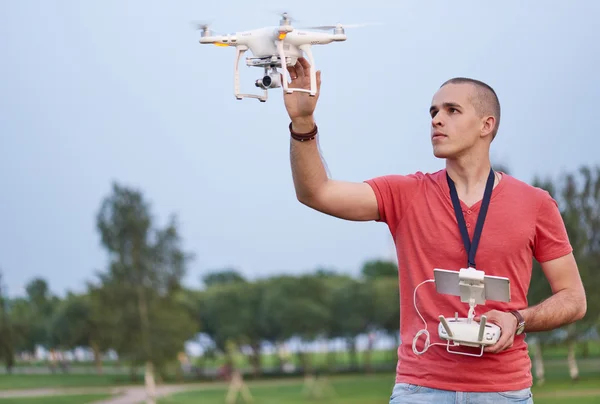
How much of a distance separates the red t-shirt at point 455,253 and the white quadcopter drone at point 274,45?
2.59 feet

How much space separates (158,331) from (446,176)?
166 ft

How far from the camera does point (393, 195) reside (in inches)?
179

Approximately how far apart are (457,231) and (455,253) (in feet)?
0.32

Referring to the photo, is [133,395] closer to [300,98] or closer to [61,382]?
[61,382]

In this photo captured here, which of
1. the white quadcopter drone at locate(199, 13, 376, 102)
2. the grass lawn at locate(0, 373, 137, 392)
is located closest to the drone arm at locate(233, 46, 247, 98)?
the white quadcopter drone at locate(199, 13, 376, 102)

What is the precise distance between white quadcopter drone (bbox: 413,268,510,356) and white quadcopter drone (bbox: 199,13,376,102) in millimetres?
927

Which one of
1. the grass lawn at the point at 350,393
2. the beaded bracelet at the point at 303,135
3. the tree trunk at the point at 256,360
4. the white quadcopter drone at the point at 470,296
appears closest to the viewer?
the white quadcopter drone at the point at 470,296

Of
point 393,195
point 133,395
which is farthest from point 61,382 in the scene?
point 393,195

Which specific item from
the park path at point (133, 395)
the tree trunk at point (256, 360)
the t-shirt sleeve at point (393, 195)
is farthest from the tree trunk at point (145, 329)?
the t-shirt sleeve at point (393, 195)

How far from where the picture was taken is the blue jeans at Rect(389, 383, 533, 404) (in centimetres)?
425

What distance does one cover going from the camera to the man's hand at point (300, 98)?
13.8ft

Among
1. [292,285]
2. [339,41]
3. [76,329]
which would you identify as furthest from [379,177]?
[76,329]

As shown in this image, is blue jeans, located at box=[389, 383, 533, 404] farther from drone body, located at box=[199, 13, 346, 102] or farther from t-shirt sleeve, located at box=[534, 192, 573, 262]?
drone body, located at box=[199, 13, 346, 102]

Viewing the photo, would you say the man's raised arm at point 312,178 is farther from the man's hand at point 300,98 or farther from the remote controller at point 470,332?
the remote controller at point 470,332
